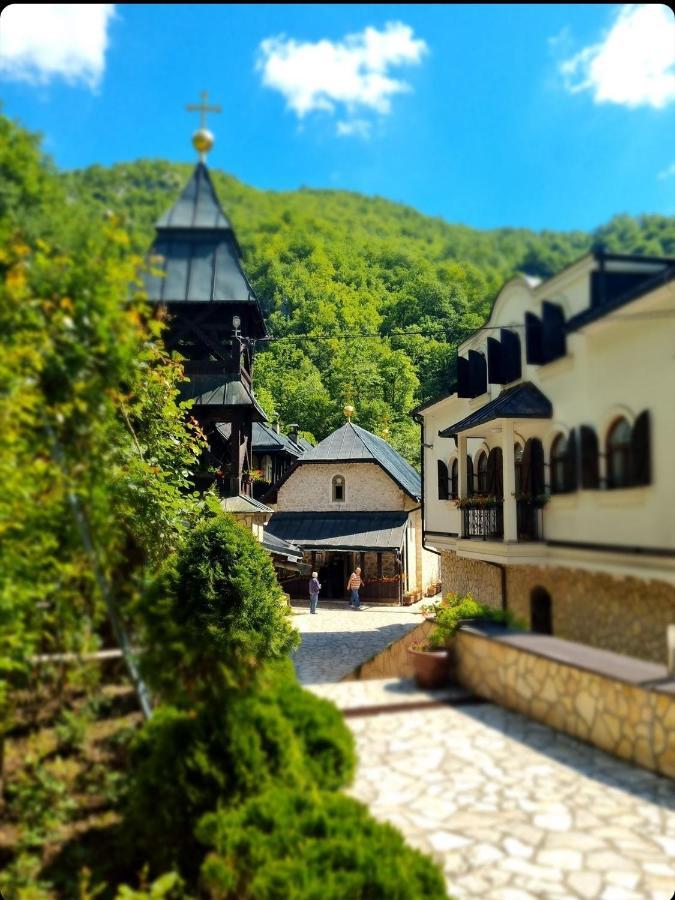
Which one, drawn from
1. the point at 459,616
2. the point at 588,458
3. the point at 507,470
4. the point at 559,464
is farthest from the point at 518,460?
the point at 459,616

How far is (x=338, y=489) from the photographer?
3.42 metres

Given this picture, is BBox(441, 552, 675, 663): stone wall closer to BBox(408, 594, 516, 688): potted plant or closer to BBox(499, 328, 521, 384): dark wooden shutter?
BBox(408, 594, 516, 688): potted plant

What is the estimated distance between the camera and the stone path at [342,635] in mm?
3199

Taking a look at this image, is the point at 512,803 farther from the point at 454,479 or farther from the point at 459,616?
the point at 454,479

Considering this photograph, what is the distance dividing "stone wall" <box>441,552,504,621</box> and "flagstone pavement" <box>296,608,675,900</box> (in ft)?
1.86

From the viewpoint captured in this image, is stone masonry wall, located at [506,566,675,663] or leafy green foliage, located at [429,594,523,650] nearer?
stone masonry wall, located at [506,566,675,663]

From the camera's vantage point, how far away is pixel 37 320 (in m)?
2.70

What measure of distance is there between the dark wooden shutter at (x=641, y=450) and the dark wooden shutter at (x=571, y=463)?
0.22 meters

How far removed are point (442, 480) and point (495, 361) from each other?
0.68 metres

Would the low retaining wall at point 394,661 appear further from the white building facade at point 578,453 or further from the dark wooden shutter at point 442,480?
the dark wooden shutter at point 442,480

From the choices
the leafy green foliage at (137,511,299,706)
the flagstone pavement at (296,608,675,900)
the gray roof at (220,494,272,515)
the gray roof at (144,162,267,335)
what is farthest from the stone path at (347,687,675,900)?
the gray roof at (144,162,267,335)

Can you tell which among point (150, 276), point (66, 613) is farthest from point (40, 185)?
point (66, 613)

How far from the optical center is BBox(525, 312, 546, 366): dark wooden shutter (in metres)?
2.61

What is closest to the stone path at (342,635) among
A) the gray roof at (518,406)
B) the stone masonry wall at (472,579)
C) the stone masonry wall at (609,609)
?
the stone masonry wall at (472,579)
